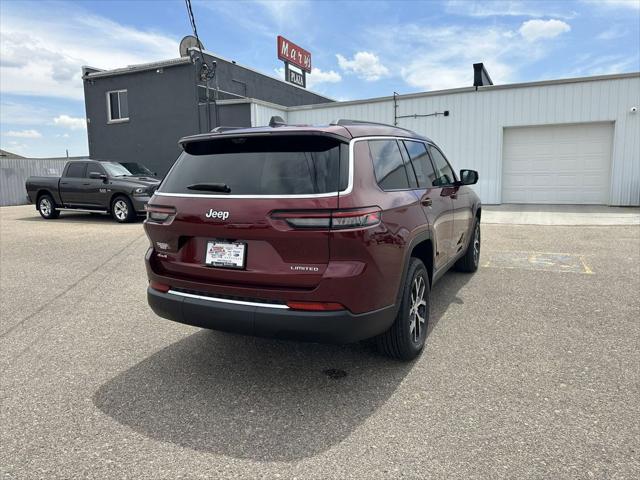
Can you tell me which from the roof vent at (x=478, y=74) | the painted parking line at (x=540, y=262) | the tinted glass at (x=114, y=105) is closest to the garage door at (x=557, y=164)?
the roof vent at (x=478, y=74)

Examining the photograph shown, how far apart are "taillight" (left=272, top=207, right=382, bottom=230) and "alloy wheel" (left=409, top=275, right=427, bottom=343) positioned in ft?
2.90

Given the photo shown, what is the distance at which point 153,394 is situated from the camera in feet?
10.2

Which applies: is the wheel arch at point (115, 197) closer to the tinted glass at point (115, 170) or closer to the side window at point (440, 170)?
the tinted glass at point (115, 170)

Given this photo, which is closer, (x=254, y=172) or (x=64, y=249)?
(x=254, y=172)

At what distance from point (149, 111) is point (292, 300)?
1933 cm

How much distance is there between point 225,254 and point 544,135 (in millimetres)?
14545

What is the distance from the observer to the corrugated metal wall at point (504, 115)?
13.9 metres

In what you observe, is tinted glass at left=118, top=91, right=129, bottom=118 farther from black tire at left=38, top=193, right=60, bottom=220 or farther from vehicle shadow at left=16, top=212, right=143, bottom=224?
black tire at left=38, top=193, right=60, bottom=220

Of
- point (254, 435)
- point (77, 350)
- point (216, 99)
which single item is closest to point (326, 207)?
point (254, 435)

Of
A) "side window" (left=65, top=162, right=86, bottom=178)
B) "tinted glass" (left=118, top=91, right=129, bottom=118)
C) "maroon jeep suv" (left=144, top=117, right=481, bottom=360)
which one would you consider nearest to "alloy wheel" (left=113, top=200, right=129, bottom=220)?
"side window" (left=65, top=162, right=86, bottom=178)

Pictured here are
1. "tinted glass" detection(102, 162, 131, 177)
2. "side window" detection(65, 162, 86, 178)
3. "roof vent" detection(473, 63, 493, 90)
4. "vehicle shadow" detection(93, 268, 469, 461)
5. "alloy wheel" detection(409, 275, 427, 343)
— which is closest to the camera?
"vehicle shadow" detection(93, 268, 469, 461)

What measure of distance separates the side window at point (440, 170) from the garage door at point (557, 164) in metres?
11.2

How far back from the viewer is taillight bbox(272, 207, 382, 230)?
276 cm

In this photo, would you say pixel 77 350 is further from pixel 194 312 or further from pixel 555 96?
pixel 555 96
